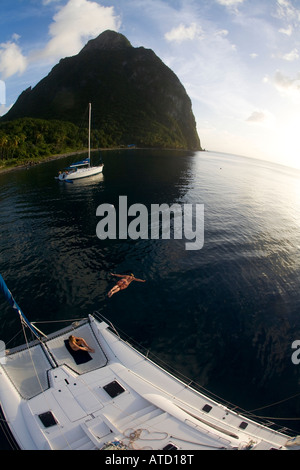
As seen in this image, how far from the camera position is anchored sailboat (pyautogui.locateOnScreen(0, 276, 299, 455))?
952cm

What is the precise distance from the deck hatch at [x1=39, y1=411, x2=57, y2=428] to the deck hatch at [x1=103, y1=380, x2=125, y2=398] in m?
2.63

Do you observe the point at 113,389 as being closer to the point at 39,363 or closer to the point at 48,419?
the point at 48,419

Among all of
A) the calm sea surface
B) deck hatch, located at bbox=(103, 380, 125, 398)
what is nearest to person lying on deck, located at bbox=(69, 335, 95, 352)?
deck hatch, located at bbox=(103, 380, 125, 398)

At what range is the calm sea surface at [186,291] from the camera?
1560 cm

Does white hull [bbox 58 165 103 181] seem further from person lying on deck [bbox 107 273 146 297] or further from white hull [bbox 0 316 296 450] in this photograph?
white hull [bbox 0 316 296 450]

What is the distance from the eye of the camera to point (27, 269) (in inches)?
959

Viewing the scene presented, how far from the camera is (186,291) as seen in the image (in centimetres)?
2261

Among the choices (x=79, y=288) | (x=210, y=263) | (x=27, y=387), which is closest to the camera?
(x=27, y=387)

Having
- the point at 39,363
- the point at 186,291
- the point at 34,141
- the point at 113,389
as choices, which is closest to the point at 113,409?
the point at 113,389

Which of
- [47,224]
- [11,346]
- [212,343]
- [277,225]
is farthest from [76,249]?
[277,225]

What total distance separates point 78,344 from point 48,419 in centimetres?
484

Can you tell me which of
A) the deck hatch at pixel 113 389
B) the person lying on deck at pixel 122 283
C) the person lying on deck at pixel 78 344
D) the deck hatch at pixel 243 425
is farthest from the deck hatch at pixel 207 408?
the person lying on deck at pixel 122 283

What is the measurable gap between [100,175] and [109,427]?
69.5 metres
